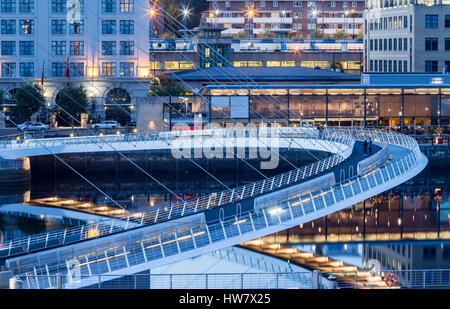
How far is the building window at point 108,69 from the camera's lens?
57.7 meters

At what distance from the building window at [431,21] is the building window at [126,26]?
19989mm

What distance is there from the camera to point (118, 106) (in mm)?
56656

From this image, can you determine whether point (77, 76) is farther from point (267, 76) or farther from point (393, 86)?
point (393, 86)

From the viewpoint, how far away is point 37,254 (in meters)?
19.5

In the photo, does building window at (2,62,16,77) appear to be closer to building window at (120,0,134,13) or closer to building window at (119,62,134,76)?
building window at (119,62,134,76)

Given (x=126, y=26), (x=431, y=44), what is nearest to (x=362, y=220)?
(x=126, y=26)

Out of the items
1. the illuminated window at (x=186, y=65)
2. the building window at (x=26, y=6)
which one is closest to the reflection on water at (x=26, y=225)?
the building window at (x=26, y=6)

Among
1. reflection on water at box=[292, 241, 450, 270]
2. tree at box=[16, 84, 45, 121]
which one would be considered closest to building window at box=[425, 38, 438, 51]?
tree at box=[16, 84, 45, 121]

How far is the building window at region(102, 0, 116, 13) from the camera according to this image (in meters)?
58.7

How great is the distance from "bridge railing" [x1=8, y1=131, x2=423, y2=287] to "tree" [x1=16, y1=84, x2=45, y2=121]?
3129cm

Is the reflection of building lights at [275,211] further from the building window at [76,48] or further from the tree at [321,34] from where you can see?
the tree at [321,34]

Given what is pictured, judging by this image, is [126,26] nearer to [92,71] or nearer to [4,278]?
[92,71]

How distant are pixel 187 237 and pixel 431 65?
43.7m
